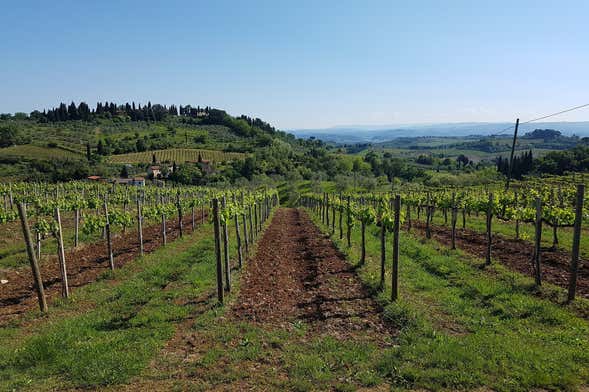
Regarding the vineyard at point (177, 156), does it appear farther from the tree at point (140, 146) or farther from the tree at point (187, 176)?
the tree at point (187, 176)

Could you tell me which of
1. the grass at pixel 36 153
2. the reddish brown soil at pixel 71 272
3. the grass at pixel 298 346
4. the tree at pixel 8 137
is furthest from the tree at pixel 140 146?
the grass at pixel 298 346

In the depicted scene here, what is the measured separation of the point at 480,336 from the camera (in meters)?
8.35

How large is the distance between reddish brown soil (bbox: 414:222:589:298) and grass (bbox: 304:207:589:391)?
1356mm

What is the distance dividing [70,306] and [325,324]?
26.0ft

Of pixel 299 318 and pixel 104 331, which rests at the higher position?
pixel 104 331

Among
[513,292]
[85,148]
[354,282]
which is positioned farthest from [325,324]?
[85,148]

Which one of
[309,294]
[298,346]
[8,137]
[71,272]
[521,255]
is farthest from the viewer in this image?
[8,137]

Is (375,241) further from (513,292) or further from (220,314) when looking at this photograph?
(220,314)

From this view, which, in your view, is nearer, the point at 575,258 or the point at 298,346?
the point at 298,346

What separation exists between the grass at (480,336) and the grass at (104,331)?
5.47 metres

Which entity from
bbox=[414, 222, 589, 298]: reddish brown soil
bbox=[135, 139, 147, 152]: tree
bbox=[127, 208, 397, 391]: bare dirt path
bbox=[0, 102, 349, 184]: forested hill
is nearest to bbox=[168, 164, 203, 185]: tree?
bbox=[0, 102, 349, 184]: forested hill

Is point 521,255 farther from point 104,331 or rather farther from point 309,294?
point 104,331

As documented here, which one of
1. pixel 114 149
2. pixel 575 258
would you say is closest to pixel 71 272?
pixel 575 258

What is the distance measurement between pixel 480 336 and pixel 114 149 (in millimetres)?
144423
